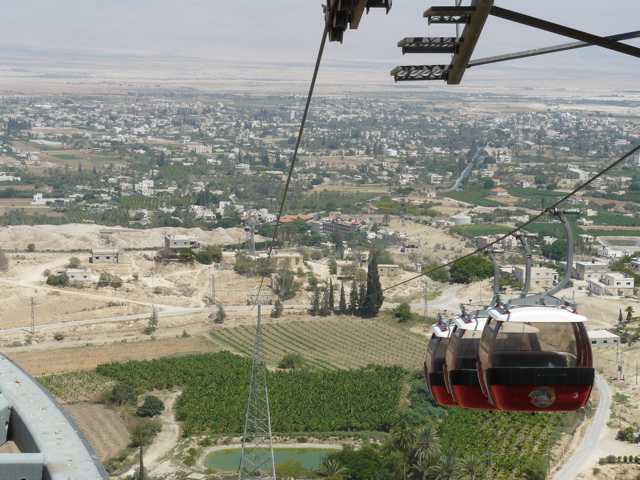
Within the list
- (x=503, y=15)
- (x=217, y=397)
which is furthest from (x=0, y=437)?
(x=217, y=397)

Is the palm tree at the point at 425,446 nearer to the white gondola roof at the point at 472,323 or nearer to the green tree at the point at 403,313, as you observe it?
the white gondola roof at the point at 472,323

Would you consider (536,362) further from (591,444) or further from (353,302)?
(353,302)

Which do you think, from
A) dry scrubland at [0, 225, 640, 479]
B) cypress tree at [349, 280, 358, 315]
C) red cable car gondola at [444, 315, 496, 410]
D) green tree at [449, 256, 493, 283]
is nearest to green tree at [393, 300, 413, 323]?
dry scrubland at [0, 225, 640, 479]

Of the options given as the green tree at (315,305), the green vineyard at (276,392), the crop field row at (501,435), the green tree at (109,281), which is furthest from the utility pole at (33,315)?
the crop field row at (501,435)

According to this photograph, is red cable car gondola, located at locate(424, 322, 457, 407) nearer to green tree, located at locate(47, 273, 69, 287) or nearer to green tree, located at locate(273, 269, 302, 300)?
green tree, located at locate(273, 269, 302, 300)

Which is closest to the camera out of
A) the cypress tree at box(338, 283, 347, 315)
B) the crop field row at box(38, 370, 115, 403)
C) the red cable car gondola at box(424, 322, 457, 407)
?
the red cable car gondola at box(424, 322, 457, 407)

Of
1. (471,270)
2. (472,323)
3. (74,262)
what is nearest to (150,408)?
(472,323)

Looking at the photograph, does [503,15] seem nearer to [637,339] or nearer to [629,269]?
[637,339]
